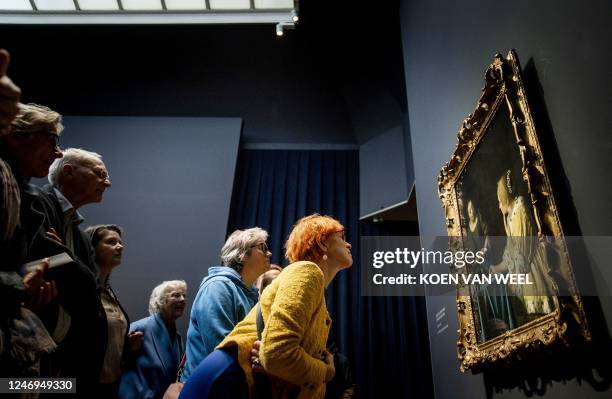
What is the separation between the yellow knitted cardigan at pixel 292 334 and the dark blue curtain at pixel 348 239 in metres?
3.95

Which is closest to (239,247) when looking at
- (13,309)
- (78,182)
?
(78,182)

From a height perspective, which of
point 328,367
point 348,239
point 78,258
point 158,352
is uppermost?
point 348,239

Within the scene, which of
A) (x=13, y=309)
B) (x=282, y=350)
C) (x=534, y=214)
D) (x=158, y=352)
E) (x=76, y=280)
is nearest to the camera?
(x=13, y=309)

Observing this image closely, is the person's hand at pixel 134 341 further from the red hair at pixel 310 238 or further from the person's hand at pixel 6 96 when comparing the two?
the person's hand at pixel 6 96

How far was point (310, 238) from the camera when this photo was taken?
180 centimetres

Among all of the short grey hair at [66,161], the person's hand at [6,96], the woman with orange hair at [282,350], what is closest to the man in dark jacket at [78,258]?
the short grey hair at [66,161]

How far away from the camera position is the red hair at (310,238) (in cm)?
179

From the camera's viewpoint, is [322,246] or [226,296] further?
[226,296]

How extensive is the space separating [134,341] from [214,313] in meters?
1.14

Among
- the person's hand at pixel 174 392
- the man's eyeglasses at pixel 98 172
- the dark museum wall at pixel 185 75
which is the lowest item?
the person's hand at pixel 174 392

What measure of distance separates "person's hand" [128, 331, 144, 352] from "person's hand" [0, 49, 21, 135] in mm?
2252

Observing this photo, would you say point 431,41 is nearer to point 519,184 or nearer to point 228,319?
point 519,184

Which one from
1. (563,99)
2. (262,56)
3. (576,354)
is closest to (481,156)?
(563,99)

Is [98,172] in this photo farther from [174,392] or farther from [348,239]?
[348,239]
